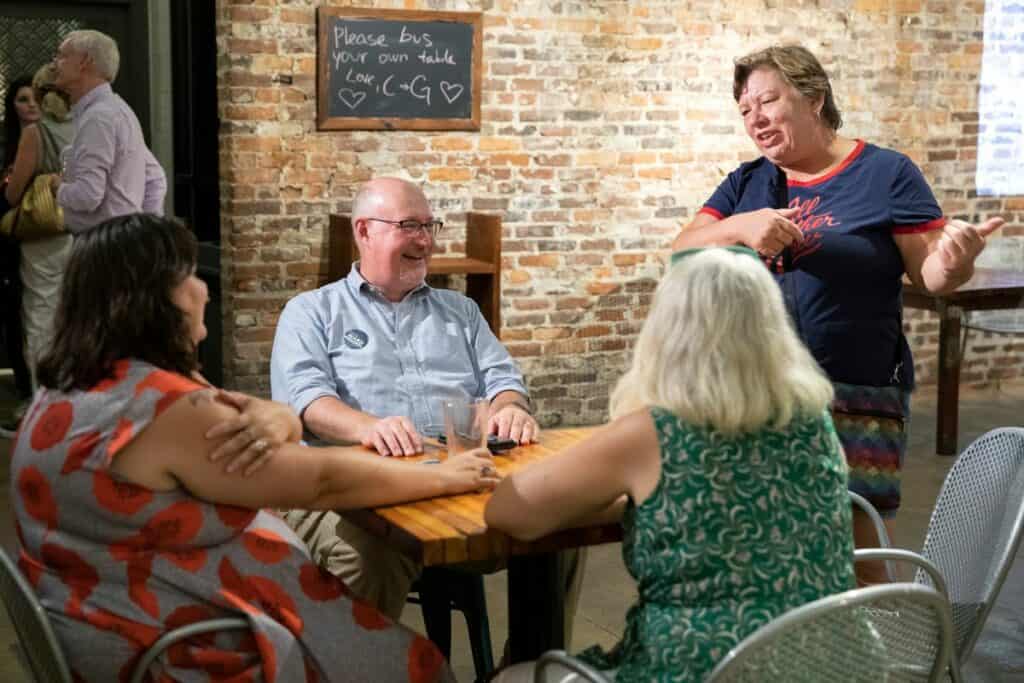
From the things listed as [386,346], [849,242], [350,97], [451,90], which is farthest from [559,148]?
[849,242]

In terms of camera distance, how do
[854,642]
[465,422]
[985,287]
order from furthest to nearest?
[985,287]
[465,422]
[854,642]

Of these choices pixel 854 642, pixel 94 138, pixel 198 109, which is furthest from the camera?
pixel 198 109

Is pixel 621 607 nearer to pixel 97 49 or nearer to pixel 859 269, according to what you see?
pixel 859 269

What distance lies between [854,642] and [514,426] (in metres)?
1.21

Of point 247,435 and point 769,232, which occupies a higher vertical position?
point 769,232

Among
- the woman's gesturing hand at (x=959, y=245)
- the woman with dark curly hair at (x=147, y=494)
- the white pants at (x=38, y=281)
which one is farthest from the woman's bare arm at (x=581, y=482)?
the white pants at (x=38, y=281)

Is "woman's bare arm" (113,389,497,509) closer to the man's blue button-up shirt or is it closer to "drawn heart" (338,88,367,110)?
the man's blue button-up shirt

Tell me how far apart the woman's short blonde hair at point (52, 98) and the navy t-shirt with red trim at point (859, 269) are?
4074mm

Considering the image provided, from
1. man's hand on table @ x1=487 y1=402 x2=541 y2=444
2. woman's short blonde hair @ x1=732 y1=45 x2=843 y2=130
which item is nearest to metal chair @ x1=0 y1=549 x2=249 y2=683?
man's hand on table @ x1=487 y1=402 x2=541 y2=444

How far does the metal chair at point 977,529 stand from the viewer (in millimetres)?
2422

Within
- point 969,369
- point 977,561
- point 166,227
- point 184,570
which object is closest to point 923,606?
point 977,561

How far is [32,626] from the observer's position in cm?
209

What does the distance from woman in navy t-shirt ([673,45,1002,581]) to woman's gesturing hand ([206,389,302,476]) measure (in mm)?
1271

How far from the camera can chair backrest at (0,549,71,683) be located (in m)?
2.02
